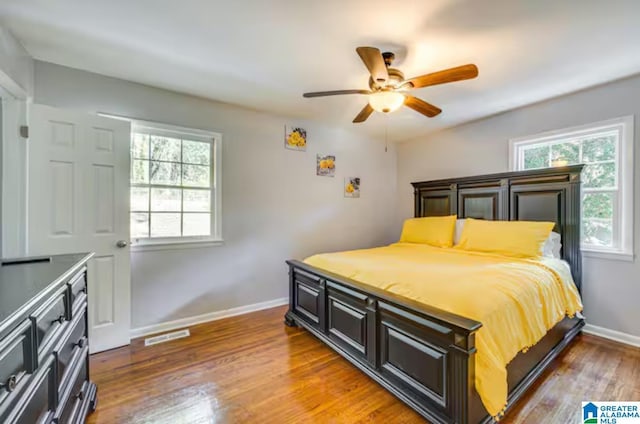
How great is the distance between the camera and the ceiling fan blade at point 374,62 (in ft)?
5.63

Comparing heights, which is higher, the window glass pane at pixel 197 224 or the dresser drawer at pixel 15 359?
the window glass pane at pixel 197 224

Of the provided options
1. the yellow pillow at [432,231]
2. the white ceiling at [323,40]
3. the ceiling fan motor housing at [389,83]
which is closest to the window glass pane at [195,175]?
the white ceiling at [323,40]

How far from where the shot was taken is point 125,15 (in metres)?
1.80

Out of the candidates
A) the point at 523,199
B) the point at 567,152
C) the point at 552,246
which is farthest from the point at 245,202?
the point at 567,152

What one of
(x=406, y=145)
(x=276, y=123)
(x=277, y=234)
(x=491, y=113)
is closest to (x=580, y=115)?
(x=491, y=113)

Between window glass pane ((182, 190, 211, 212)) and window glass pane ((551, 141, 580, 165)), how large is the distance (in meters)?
3.95

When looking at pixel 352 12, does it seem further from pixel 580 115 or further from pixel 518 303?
pixel 580 115

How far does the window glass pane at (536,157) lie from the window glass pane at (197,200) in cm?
379

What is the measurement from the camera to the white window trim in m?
2.81

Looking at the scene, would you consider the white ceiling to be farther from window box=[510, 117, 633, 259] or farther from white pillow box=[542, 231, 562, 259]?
white pillow box=[542, 231, 562, 259]

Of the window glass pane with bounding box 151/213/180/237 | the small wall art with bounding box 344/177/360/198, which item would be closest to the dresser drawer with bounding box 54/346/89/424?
the window glass pane with bounding box 151/213/180/237

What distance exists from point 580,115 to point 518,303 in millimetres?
2452

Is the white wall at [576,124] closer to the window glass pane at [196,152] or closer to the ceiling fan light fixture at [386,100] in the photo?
the ceiling fan light fixture at [386,100]

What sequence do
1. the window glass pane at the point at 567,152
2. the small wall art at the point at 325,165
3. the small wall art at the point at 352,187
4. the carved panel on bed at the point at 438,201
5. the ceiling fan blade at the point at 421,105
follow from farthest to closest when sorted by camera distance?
the small wall art at the point at 352,187, the small wall art at the point at 325,165, the carved panel on bed at the point at 438,201, the window glass pane at the point at 567,152, the ceiling fan blade at the point at 421,105
